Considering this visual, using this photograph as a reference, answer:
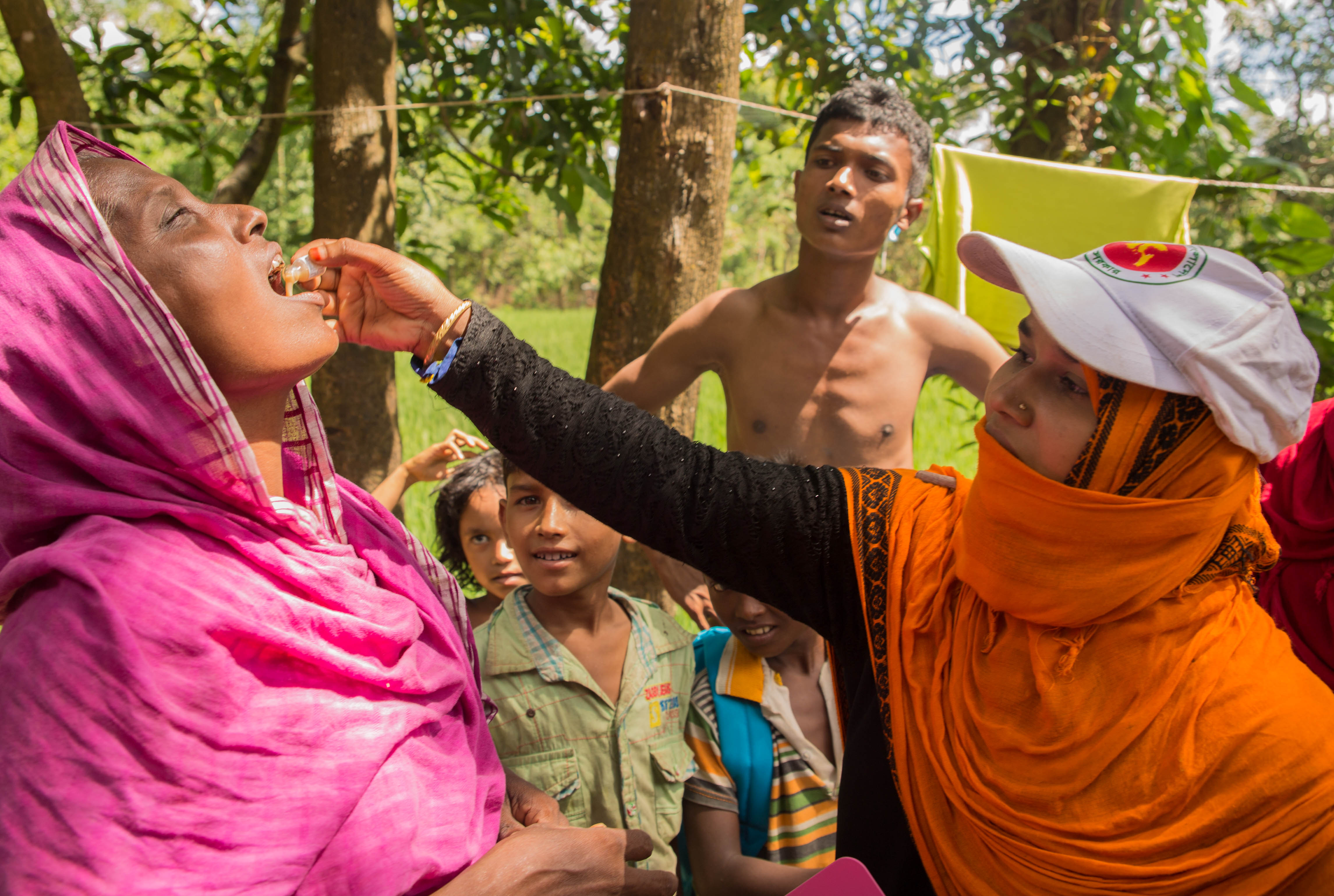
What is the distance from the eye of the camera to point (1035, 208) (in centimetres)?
372

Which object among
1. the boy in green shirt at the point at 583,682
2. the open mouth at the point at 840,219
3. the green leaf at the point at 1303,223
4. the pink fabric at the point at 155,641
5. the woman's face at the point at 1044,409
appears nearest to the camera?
the pink fabric at the point at 155,641

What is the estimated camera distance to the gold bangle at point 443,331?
1.45 m

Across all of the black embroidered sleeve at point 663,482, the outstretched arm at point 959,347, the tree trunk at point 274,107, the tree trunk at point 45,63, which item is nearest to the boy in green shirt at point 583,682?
the black embroidered sleeve at point 663,482

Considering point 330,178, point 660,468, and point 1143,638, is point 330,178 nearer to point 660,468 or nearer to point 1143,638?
point 660,468

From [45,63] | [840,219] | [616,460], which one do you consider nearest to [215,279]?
[616,460]

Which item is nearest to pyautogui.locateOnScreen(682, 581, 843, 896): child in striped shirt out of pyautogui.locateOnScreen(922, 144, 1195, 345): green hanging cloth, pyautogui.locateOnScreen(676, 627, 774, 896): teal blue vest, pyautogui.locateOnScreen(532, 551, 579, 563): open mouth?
pyautogui.locateOnScreen(676, 627, 774, 896): teal blue vest

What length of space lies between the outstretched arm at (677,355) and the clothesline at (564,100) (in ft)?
2.15

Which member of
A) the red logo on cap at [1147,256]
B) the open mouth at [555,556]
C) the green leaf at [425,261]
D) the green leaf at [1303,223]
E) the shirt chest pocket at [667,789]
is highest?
the green leaf at [1303,223]

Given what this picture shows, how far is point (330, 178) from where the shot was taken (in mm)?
3348

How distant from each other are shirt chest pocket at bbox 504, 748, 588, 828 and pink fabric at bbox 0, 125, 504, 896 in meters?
0.71

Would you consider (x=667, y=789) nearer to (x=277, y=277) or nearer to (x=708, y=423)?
(x=277, y=277)

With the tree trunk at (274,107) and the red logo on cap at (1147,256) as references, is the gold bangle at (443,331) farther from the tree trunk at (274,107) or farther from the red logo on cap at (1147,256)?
the tree trunk at (274,107)

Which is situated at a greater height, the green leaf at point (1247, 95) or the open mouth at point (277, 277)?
the green leaf at point (1247, 95)

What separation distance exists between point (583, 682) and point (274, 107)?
301 centimetres
